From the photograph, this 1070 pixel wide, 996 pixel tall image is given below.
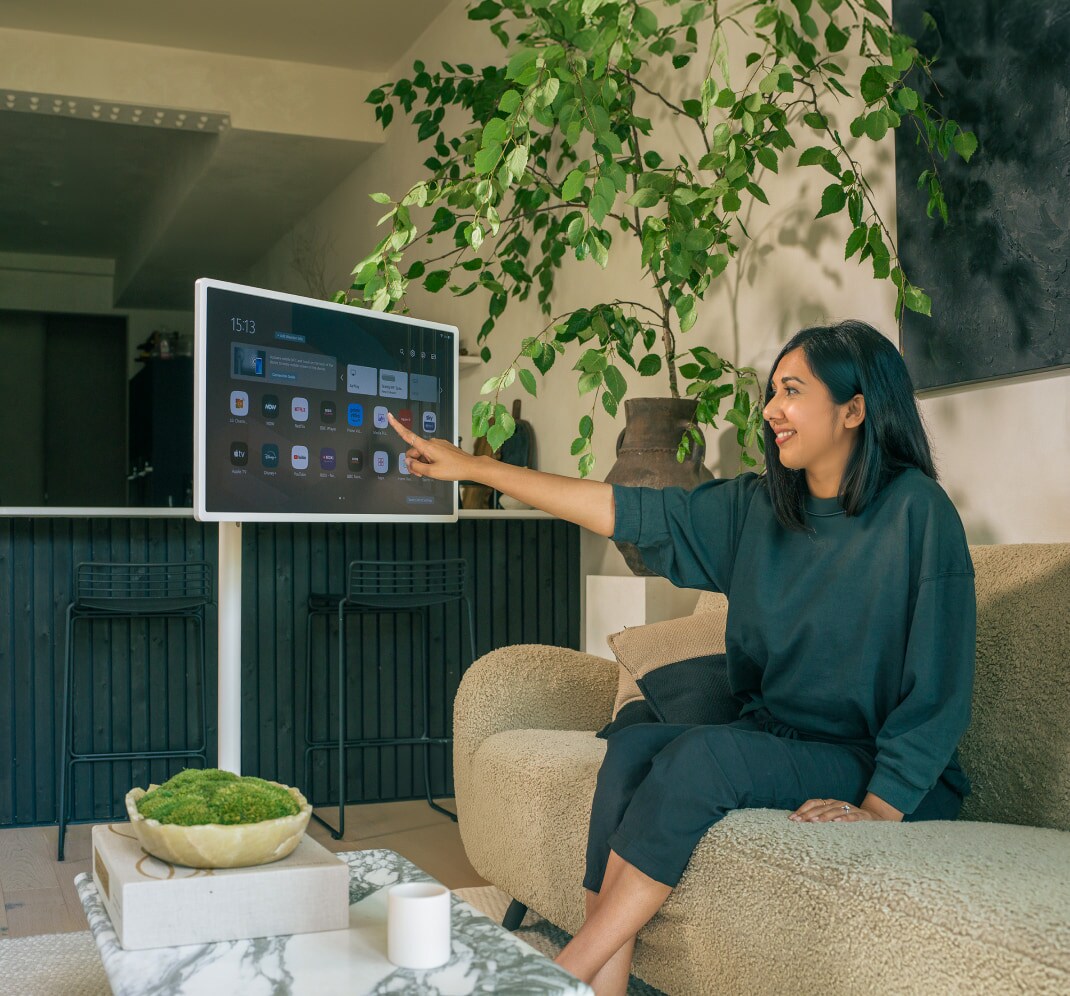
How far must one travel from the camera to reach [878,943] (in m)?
1.34

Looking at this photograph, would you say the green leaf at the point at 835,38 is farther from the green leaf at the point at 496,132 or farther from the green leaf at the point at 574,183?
the green leaf at the point at 496,132

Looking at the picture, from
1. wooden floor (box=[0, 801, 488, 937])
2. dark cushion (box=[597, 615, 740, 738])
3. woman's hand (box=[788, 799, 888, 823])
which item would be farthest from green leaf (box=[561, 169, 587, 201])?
wooden floor (box=[0, 801, 488, 937])

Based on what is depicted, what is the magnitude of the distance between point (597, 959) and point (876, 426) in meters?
0.91

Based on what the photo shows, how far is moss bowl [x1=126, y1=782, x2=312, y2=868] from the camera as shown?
1285 millimetres

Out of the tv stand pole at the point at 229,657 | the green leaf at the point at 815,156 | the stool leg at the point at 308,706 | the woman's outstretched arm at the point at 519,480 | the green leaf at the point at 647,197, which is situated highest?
the green leaf at the point at 815,156

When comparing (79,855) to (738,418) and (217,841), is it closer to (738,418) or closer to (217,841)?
(738,418)

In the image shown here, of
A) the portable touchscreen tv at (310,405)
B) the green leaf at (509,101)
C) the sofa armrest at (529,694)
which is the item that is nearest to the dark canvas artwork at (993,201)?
the green leaf at (509,101)

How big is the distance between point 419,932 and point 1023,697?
43.1 inches

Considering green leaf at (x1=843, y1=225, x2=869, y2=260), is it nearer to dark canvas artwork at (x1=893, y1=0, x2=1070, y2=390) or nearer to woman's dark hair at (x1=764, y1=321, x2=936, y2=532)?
dark canvas artwork at (x1=893, y1=0, x2=1070, y2=390)

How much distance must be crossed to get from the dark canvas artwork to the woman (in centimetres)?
51

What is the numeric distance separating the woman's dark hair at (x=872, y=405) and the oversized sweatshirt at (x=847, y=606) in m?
Answer: 0.04

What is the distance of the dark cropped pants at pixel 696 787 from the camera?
166cm

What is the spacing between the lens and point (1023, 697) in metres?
1.84

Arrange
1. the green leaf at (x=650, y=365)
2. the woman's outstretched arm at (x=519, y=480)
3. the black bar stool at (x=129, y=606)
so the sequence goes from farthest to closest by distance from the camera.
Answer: the black bar stool at (x=129, y=606) → the green leaf at (x=650, y=365) → the woman's outstretched arm at (x=519, y=480)
